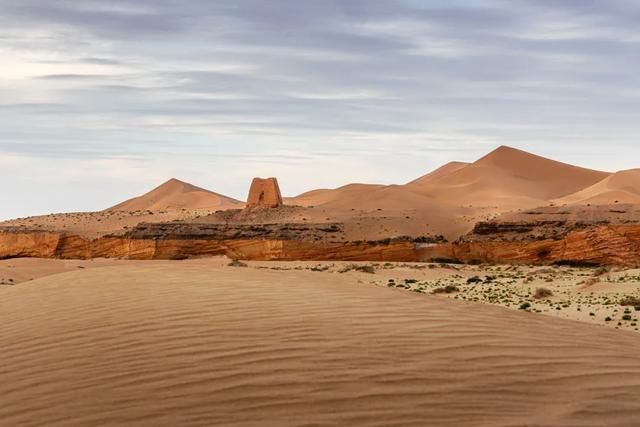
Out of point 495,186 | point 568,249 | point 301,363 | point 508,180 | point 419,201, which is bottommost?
point 301,363

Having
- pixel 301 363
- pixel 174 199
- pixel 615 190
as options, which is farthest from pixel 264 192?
pixel 174 199

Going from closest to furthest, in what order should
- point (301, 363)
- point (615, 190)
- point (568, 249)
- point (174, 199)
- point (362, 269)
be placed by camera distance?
point (301, 363)
point (362, 269)
point (568, 249)
point (615, 190)
point (174, 199)

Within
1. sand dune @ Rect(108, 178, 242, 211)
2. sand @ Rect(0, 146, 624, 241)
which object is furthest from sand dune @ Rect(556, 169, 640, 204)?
sand dune @ Rect(108, 178, 242, 211)

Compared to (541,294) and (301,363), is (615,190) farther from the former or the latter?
(301,363)

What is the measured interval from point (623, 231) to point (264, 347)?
31107mm

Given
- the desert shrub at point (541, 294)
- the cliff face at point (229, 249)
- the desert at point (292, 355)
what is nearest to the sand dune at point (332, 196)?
the cliff face at point (229, 249)

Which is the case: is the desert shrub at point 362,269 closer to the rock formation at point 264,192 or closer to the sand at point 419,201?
the sand at point 419,201

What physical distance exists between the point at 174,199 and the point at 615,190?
A: 49.1 metres

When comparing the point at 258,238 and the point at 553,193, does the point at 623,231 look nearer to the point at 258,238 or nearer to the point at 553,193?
the point at 258,238

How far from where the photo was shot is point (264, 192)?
51.2m

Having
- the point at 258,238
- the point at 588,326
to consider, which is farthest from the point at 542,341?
the point at 258,238

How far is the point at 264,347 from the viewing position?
691 cm

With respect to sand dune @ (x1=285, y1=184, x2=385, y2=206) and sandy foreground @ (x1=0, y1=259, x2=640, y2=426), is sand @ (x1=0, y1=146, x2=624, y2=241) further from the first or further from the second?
sandy foreground @ (x1=0, y1=259, x2=640, y2=426)

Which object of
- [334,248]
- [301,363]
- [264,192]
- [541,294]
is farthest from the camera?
[264,192]
